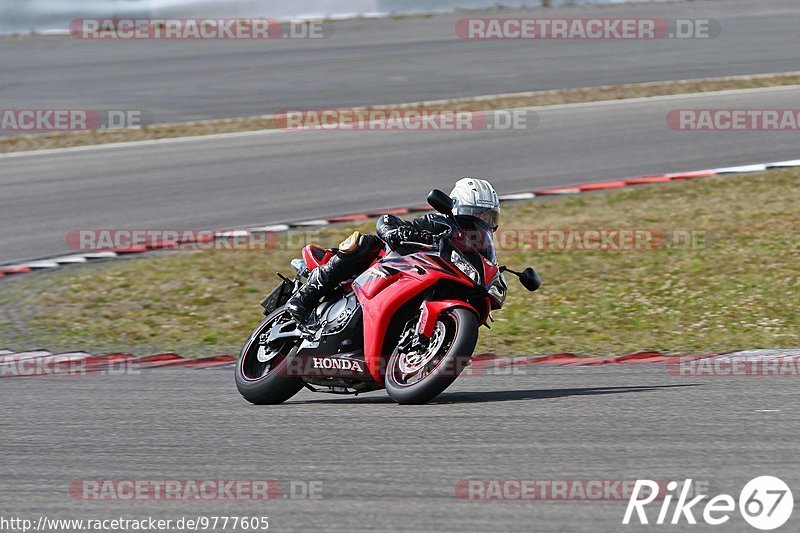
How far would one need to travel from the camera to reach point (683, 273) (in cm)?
1143

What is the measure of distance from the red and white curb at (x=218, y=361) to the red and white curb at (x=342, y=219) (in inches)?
125

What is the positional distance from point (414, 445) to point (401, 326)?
52.5 inches

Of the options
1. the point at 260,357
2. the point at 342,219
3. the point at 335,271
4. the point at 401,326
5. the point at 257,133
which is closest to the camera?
the point at 401,326

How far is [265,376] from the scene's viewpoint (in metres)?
7.27

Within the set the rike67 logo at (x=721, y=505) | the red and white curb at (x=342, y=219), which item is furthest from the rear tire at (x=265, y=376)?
the red and white curb at (x=342, y=219)

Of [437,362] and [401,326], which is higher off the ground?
[401,326]

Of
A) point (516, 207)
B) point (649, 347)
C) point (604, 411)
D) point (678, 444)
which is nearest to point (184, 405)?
point (604, 411)

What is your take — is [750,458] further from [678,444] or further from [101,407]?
[101,407]

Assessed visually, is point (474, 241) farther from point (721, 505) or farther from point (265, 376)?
point (721, 505)

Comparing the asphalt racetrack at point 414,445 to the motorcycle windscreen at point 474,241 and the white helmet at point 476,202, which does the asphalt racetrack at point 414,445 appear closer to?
the motorcycle windscreen at point 474,241

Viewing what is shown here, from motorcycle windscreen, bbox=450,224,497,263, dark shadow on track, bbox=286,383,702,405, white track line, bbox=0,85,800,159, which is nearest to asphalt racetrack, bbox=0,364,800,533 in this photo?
dark shadow on track, bbox=286,383,702,405

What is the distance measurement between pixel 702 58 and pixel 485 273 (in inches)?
634

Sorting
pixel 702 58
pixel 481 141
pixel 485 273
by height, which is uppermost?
pixel 702 58

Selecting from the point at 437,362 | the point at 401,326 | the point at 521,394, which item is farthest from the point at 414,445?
the point at 521,394
